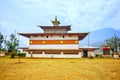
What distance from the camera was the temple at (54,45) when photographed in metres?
44.3

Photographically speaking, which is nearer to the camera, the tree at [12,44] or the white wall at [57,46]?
the white wall at [57,46]

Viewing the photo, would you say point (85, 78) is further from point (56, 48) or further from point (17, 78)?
point (56, 48)

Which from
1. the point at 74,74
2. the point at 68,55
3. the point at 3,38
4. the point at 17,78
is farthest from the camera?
the point at 3,38

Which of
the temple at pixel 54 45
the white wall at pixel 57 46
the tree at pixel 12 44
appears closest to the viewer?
the temple at pixel 54 45

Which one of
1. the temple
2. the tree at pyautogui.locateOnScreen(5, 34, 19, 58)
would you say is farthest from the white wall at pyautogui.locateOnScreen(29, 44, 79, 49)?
the tree at pyautogui.locateOnScreen(5, 34, 19, 58)

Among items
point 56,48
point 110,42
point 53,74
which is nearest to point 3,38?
point 56,48

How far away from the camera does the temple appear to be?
44344 mm

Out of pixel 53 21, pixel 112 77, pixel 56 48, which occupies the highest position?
pixel 53 21

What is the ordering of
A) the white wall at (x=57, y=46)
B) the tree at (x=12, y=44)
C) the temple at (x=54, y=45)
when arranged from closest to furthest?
the temple at (x=54, y=45) → the white wall at (x=57, y=46) → the tree at (x=12, y=44)

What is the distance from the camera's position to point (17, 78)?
1761cm

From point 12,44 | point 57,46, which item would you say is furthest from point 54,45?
point 12,44

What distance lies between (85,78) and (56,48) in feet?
89.9

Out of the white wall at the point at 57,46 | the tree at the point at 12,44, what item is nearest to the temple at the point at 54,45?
the white wall at the point at 57,46

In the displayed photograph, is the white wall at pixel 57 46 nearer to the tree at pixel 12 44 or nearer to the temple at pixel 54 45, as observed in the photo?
the temple at pixel 54 45
